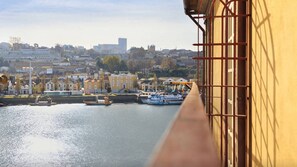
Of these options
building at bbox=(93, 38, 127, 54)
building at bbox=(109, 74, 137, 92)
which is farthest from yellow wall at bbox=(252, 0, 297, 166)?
building at bbox=(93, 38, 127, 54)

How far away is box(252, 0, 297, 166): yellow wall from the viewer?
84 cm

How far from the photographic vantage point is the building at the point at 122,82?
1438 inches

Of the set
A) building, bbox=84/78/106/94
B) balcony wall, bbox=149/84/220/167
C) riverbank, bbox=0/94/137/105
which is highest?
balcony wall, bbox=149/84/220/167

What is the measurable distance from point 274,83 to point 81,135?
16960mm

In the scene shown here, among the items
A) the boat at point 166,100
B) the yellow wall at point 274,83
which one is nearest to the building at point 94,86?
the boat at point 166,100

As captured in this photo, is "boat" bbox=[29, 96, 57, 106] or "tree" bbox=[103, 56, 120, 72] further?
"tree" bbox=[103, 56, 120, 72]

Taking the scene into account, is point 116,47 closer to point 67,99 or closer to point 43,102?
point 67,99

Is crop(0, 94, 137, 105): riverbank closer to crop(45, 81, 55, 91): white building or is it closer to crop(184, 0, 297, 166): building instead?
crop(45, 81, 55, 91): white building

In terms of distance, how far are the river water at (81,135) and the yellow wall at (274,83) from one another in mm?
7954

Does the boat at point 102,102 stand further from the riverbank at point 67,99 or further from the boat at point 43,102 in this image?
the boat at point 43,102

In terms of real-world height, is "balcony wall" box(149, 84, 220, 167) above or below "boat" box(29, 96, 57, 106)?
above

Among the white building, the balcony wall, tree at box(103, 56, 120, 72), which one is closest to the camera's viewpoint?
the balcony wall

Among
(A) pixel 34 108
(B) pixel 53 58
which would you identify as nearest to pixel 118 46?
(B) pixel 53 58

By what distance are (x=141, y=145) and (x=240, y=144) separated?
43.4 feet
